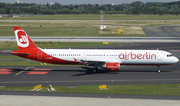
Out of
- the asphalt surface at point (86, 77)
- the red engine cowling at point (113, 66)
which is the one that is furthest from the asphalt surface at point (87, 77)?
the red engine cowling at point (113, 66)

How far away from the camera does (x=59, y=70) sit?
148ft

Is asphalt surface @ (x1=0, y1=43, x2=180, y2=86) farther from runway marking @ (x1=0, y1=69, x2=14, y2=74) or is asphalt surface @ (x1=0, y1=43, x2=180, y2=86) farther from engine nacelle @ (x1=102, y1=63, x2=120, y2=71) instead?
engine nacelle @ (x1=102, y1=63, x2=120, y2=71)

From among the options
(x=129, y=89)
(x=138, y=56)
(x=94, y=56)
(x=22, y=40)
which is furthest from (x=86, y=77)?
(x=22, y=40)

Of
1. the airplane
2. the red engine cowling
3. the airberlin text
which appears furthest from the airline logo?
the airberlin text

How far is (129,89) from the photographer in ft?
105

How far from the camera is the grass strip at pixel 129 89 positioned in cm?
3039

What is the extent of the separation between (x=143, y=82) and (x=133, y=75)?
15.9ft

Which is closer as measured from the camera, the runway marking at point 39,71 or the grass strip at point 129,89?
the grass strip at point 129,89

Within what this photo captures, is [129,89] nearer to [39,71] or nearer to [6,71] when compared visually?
[39,71]

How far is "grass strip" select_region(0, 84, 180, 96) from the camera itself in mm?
30391

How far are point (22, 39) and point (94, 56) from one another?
14.6 m

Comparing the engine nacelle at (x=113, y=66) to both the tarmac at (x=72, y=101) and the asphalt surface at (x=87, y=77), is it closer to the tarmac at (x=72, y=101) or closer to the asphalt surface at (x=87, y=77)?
the asphalt surface at (x=87, y=77)

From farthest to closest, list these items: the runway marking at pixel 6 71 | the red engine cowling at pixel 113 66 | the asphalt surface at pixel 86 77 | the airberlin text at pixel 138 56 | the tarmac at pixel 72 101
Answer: the runway marking at pixel 6 71
the airberlin text at pixel 138 56
the red engine cowling at pixel 113 66
the asphalt surface at pixel 86 77
the tarmac at pixel 72 101

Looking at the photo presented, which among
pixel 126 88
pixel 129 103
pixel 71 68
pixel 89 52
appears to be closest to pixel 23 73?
pixel 71 68
